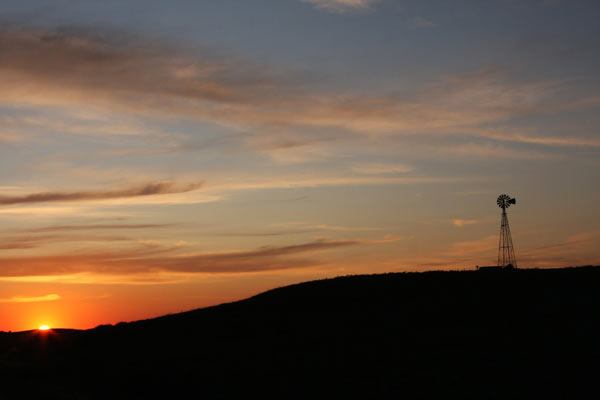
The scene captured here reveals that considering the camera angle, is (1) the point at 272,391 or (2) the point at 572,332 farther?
(2) the point at 572,332

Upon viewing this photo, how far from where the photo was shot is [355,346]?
38844 millimetres

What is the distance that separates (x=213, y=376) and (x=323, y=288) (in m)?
13.9

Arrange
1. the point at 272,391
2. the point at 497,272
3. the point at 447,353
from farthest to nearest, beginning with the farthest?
the point at 497,272 < the point at 447,353 < the point at 272,391

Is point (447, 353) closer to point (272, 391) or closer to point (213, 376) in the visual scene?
point (272, 391)

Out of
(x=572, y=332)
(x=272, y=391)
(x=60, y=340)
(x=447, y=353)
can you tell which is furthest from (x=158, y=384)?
(x=572, y=332)

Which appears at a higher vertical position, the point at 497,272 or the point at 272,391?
the point at 497,272

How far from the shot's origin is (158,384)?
35469mm

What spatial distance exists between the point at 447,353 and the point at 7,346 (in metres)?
24.5

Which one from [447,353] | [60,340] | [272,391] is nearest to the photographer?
[272,391]

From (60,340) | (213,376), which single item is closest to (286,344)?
(213,376)

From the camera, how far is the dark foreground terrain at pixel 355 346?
3422cm

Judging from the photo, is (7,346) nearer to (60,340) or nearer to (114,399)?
(60,340)

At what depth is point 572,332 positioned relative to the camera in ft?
127

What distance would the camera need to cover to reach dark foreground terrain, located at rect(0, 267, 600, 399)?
3422 cm
